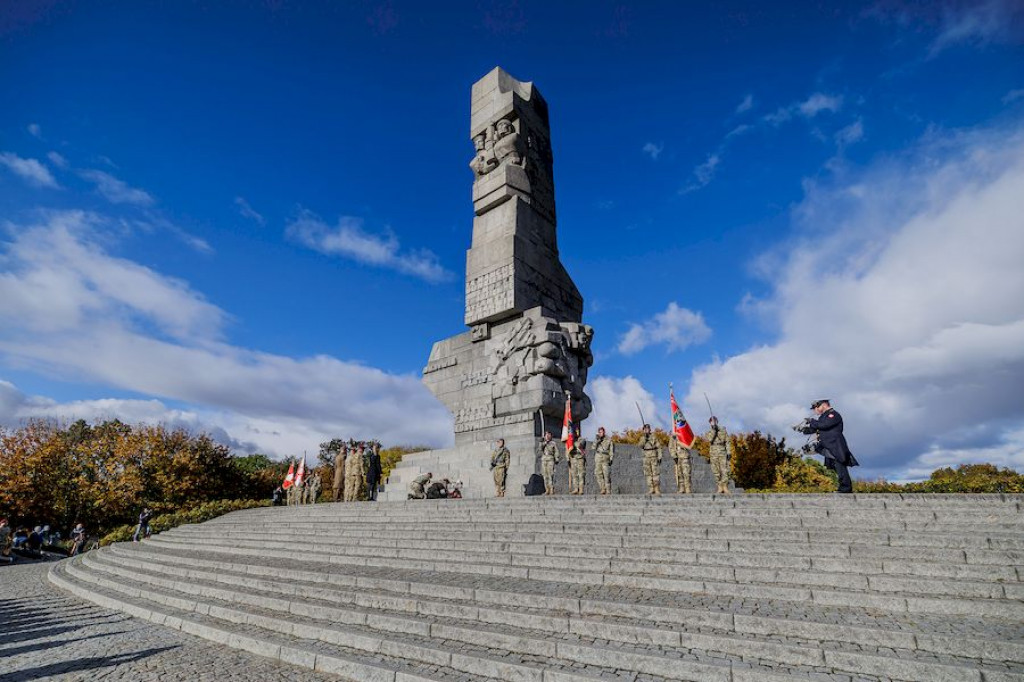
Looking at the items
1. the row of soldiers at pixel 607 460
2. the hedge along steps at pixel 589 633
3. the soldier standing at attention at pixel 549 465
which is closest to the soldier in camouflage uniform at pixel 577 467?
the row of soldiers at pixel 607 460

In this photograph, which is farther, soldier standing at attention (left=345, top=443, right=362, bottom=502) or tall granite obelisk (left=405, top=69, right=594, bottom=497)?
soldier standing at attention (left=345, top=443, right=362, bottom=502)

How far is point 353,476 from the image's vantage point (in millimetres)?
14750

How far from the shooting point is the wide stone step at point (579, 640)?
11.2 feet

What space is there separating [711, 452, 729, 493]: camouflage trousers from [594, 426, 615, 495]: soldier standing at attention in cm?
207

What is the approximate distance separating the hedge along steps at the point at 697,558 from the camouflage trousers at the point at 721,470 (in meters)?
4.55

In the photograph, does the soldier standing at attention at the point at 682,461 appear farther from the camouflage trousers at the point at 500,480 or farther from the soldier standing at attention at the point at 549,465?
the camouflage trousers at the point at 500,480

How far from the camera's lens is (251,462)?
39.0 m

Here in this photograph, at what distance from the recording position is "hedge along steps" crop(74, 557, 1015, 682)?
3.37 meters

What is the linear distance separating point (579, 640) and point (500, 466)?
7.78m

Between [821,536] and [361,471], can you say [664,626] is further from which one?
[361,471]

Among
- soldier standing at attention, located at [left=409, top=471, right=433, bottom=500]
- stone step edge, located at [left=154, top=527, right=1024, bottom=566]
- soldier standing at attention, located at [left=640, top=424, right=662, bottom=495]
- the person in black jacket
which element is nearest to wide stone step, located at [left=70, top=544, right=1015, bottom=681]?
stone step edge, located at [left=154, top=527, right=1024, bottom=566]

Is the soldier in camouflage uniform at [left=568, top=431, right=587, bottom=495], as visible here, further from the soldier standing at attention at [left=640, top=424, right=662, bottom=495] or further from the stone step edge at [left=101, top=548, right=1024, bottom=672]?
the stone step edge at [left=101, top=548, right=1024, bottom=672]

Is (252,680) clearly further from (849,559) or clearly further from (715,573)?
(849,559)

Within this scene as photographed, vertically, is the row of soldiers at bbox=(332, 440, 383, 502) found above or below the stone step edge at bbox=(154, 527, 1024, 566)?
above
